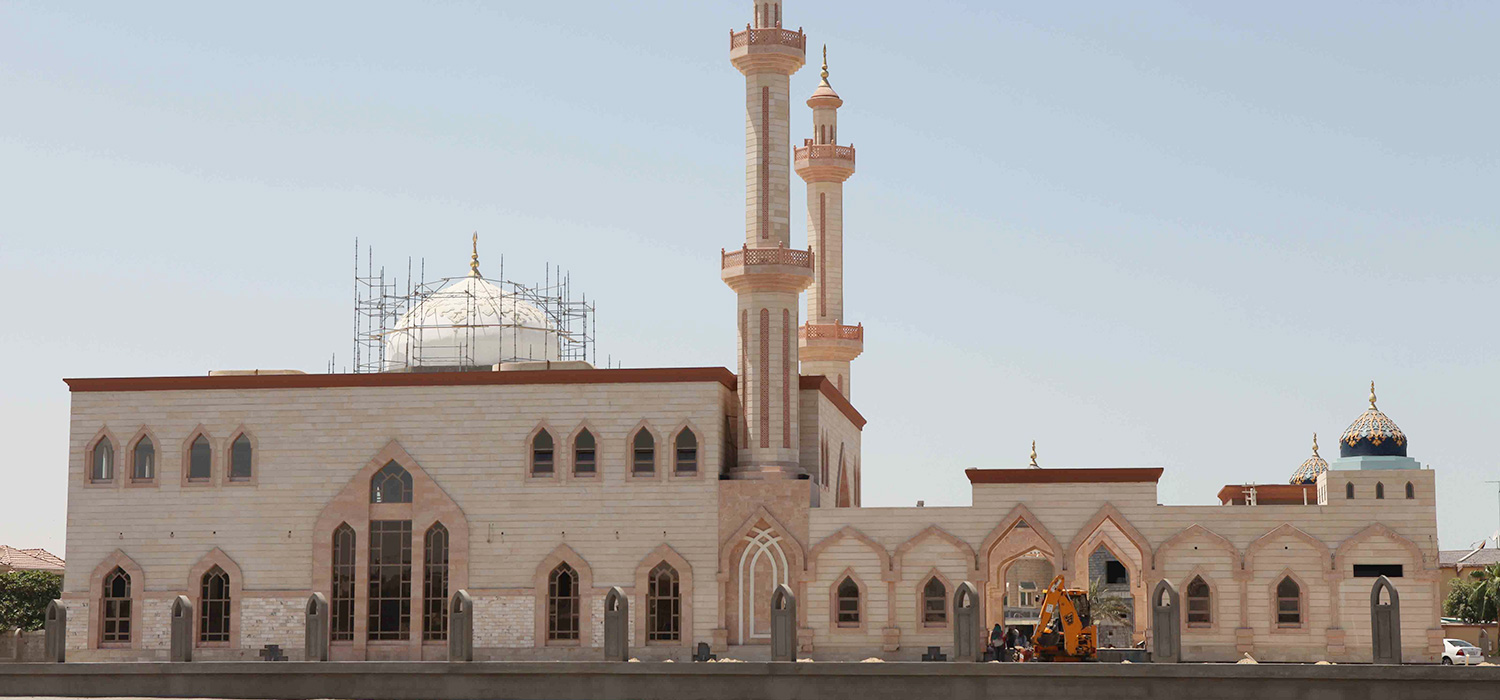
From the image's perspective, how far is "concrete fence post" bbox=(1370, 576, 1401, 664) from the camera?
35688 mm

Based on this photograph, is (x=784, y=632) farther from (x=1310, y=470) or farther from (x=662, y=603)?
(x=1310, y=470)

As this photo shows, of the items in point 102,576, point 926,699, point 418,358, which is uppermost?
point 418,358

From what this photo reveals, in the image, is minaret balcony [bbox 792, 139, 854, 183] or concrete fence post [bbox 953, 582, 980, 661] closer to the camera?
concrete fence post [bbox 953, 582, 980, 661]

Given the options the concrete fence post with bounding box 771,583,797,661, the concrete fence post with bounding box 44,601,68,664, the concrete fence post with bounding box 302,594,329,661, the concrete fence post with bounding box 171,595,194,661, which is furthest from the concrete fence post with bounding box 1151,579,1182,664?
the concrete fence post with bounding box 44,601,68,664

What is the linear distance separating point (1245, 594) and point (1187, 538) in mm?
1924

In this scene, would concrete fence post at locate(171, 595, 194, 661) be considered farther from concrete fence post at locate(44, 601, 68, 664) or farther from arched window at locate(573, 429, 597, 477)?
arched window at locate(573, 429, 597, 477)

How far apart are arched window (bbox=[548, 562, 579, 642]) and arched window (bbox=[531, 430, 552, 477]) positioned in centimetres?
251

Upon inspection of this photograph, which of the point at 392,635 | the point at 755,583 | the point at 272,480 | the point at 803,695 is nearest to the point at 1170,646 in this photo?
the point at 803,695

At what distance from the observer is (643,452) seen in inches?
A: 1754

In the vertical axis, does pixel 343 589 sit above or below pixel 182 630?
above

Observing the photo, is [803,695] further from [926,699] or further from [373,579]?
[373,579]

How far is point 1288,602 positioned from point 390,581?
2259 cm

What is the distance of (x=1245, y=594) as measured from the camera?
1683 inches

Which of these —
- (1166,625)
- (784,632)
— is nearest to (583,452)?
(784,632)
